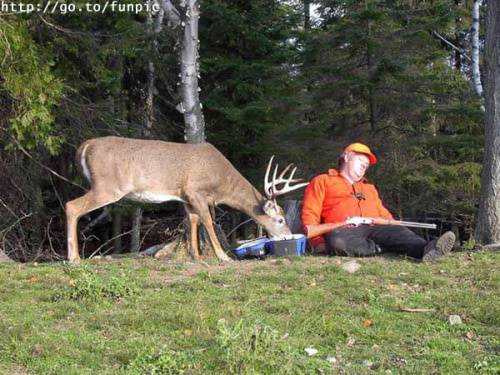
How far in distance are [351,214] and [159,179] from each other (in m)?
2.73

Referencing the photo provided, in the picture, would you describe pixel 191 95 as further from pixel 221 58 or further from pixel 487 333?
pixel 221 58

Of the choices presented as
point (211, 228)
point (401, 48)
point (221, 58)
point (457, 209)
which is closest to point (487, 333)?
point (211, 228)

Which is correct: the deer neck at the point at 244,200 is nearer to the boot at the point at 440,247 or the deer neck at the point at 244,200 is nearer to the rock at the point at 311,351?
the boot at the point at 440,247

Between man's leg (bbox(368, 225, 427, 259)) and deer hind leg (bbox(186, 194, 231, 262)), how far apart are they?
6.83ft

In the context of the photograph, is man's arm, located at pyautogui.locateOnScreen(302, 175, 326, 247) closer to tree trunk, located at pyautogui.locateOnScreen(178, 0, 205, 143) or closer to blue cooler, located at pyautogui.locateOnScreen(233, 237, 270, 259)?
blue cooler, located at pyautogui.locateOnScreen(233, 237, 270, 259)

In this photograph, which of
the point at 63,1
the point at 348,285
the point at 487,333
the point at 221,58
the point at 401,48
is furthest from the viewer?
the point at 221,58

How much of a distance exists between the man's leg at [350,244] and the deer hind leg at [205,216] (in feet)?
5.34

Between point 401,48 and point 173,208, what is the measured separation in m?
8.26

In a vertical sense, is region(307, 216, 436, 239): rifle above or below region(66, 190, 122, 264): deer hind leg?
below

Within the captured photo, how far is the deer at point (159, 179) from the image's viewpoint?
8.48 meters

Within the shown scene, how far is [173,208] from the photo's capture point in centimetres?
1864

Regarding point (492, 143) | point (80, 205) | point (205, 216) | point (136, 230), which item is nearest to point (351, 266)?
point (205, 216)

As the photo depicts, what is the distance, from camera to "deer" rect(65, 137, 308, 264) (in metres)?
8.48

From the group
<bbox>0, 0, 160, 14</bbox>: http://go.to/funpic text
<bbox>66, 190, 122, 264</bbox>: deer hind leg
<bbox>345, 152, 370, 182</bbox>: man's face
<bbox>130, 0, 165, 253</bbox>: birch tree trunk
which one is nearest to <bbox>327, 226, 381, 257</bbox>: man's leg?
<bbox>345, 152, 370, 182</bbox>: man's face
